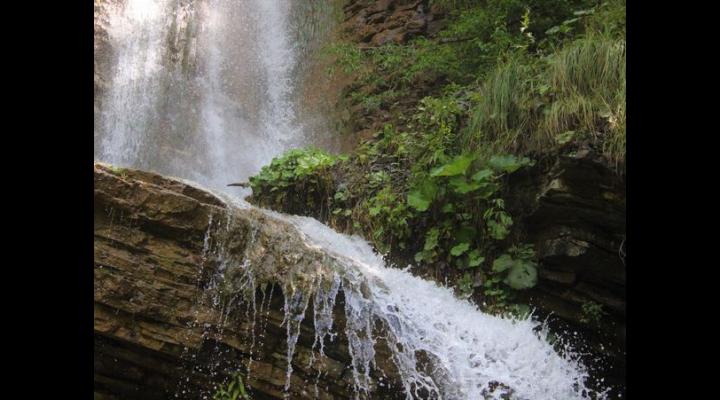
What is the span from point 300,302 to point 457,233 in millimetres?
1907

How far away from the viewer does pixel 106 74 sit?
9.20 m

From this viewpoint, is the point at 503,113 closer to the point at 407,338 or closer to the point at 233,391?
the point at 407,338

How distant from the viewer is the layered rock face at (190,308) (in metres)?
3.56

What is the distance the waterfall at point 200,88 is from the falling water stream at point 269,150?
20 mm

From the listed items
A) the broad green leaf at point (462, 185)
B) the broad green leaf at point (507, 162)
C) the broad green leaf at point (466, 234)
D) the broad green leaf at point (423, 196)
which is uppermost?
the broad green leaf at point (507, 162)

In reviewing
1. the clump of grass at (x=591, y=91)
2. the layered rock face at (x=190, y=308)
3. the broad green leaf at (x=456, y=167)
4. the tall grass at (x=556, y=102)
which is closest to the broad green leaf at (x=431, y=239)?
the broad green leaf at (x=456, y=167)

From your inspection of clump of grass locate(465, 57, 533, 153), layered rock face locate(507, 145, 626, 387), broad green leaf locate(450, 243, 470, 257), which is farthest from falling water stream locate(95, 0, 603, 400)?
clump of grass locate(465, 57, 533, 153)

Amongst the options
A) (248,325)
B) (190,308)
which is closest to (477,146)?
(248,325)

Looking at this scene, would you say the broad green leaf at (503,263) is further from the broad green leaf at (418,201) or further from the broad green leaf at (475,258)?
the broad green leaf at (418,201)

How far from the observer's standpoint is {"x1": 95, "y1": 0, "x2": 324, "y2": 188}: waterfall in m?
8.97

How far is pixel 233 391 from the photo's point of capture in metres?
3.65

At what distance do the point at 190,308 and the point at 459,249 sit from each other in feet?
7.96

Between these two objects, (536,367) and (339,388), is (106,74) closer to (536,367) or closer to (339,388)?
(339,388)
